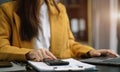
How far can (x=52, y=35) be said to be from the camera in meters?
1.48

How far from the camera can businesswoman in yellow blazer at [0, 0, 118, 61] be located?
1407 mm

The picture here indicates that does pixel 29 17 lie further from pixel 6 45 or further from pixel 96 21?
pixel 96 21

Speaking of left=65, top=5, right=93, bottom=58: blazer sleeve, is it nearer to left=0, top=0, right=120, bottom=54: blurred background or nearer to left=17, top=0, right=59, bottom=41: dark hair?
left=17, top=0, right=59, bottom=41: dark hair

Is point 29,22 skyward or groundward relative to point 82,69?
skyward

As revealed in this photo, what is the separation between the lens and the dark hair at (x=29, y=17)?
141 cm

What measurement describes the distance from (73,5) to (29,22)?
5.01ft

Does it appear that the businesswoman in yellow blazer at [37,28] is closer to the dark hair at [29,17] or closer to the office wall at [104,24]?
the dark hair at [29,17]

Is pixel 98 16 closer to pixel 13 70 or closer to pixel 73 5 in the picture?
pixel 73 5

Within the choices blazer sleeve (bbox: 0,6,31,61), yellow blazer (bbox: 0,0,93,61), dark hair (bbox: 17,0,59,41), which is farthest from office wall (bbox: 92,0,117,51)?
blazer sleeve (bbox: 0,6,31,61)

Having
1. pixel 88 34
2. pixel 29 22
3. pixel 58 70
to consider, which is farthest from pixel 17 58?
pixel 88 34

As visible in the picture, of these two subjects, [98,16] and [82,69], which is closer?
[82,69]

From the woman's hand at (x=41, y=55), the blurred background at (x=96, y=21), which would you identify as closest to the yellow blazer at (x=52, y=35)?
the woman's hand at (x=41, y=55)

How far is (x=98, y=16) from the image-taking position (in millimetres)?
2814

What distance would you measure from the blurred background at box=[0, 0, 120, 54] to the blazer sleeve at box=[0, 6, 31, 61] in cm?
141
